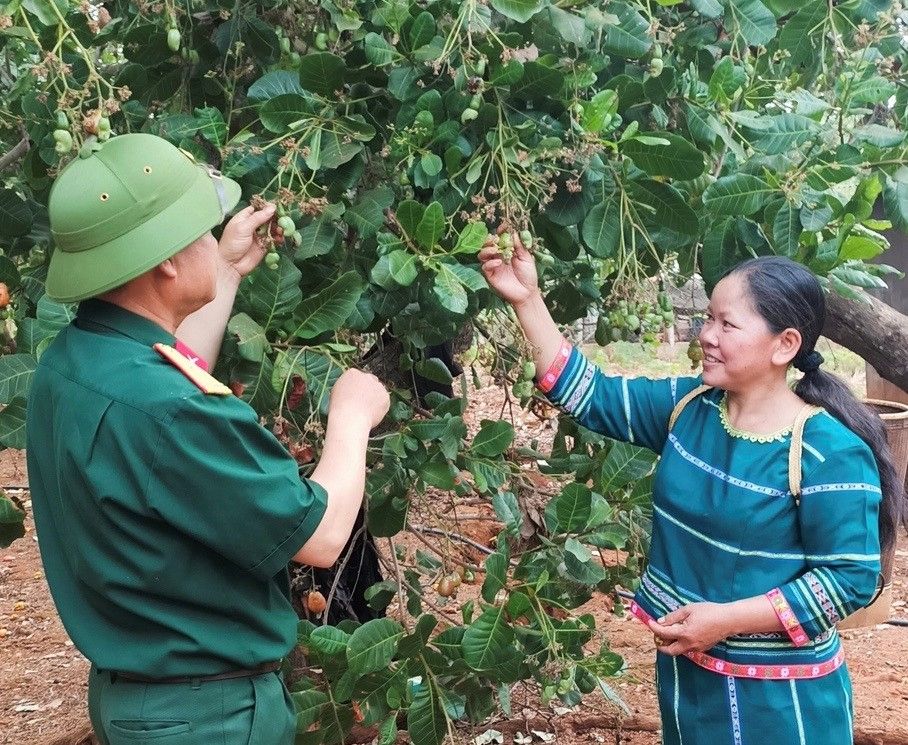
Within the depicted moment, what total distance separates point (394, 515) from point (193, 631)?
73cm

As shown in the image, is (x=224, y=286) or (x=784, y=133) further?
(x=784, y=133)

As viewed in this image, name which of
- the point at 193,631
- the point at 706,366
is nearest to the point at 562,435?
the point at 706,366

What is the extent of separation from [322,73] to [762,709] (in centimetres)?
131

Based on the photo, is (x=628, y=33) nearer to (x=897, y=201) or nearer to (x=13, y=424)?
(x=897, y=201)

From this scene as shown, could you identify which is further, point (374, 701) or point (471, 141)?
point (374, 701)

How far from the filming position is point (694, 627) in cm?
175

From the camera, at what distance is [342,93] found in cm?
189

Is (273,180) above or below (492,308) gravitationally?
above

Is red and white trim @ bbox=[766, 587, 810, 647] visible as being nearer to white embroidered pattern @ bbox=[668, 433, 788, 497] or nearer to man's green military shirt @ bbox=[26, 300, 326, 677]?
white embroidered pattern @ bbox=[668, 433, 788, 497]

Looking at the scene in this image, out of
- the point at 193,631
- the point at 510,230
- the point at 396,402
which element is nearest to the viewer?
the point at 193,631

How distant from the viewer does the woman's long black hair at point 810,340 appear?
175 centimetres

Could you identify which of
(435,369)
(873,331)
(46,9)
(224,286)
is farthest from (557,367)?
(873,331)

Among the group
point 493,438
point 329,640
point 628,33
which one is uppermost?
point 628,33

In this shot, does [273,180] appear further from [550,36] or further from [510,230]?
[550,36]
